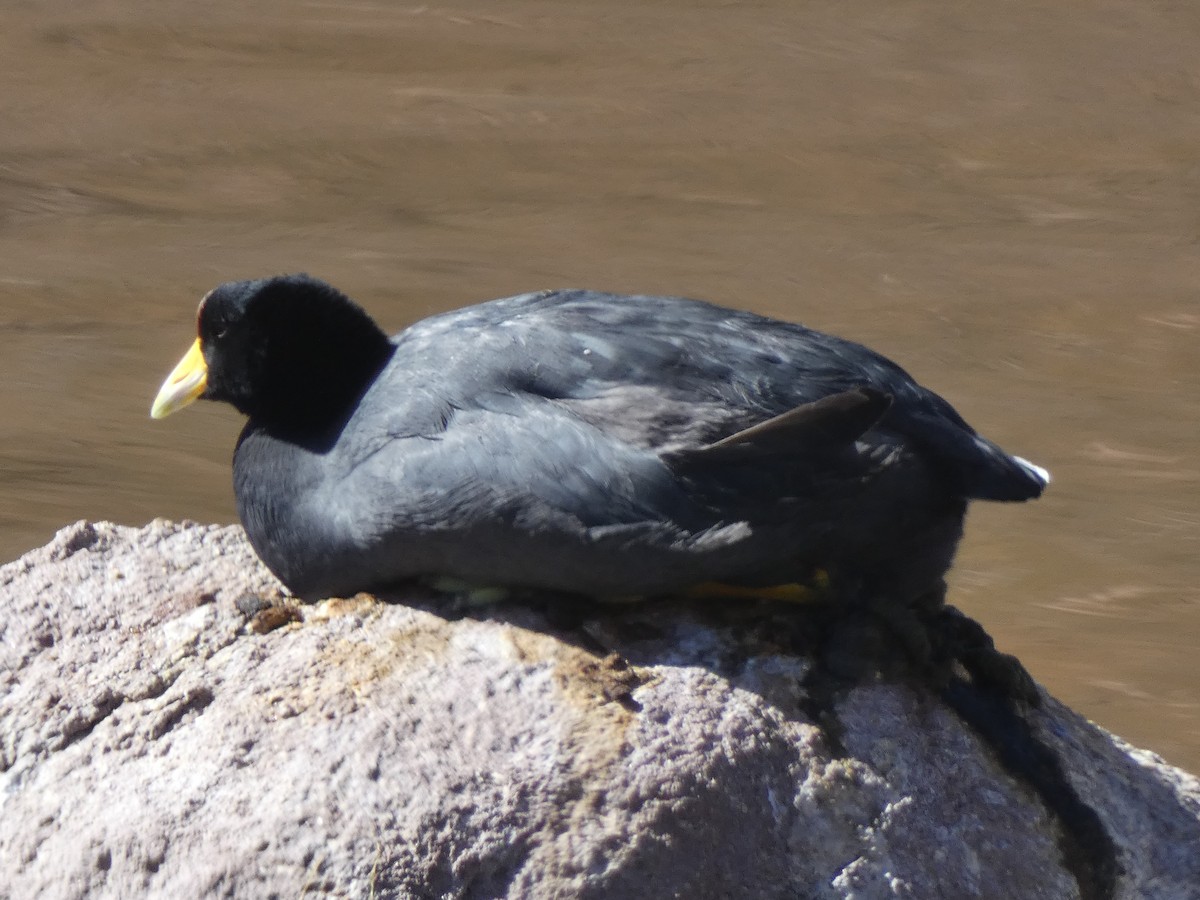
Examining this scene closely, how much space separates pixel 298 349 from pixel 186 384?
31 centimetres

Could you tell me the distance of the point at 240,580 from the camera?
3217mm

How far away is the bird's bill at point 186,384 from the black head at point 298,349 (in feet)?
0.41

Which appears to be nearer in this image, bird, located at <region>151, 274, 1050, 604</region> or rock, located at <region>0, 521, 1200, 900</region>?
rock, located at <region>0, 521, 1200, 900</region>

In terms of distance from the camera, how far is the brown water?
6227 millimetres

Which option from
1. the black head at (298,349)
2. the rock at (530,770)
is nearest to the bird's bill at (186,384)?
the black head at (298,349)

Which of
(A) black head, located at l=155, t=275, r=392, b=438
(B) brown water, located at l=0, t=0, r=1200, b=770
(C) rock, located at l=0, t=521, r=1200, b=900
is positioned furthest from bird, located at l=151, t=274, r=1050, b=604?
(B) brown water, located at l=0, t=0, r=1200, b=770

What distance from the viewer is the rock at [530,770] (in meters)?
2.55

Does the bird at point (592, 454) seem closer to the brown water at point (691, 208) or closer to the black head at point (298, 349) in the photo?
the black head at point (298, 349)

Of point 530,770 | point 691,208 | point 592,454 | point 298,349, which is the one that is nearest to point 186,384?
point 298,349

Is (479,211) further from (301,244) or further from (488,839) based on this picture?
(488,839)

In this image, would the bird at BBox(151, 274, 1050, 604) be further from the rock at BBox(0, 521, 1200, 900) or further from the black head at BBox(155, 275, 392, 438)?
the rock at BBox(0, 521, 1200, 900)

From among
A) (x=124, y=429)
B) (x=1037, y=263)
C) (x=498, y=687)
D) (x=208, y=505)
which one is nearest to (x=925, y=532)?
(x=498, y=687)

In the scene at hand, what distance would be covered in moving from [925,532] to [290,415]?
114cm

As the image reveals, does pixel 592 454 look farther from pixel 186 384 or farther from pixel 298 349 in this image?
pixel 186 384
